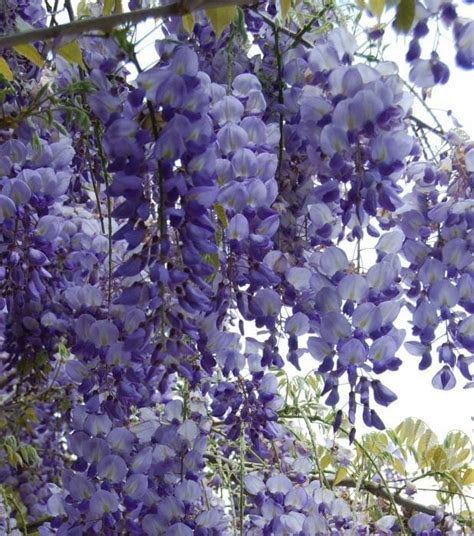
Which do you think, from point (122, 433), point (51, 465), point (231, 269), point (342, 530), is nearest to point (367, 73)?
point (231, 269)

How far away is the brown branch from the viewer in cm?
74

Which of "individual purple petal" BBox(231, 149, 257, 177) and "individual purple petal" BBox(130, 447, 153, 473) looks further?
"individual purple petal" BBox(130, 447, 153, 473)

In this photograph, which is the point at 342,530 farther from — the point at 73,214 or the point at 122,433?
the point at 73,214

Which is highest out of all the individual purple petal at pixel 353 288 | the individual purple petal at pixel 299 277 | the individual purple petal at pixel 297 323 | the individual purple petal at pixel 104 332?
the individual purple petal at pixel 299 277

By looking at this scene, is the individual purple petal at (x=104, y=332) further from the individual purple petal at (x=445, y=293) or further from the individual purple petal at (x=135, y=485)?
Result: the individual purple petal at (x=445, y=293)

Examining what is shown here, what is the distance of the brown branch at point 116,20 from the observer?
29.0 inches

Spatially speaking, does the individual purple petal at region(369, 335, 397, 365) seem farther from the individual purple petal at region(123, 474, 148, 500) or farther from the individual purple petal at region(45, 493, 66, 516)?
the individual purple petal at region(45, 493, 66, 516)

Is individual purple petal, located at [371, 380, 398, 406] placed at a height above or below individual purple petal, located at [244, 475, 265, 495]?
below

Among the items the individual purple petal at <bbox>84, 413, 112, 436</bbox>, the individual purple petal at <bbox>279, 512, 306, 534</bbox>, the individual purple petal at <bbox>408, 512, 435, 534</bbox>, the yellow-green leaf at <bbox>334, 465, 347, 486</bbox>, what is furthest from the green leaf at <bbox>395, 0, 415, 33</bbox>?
the yellow-green leaf at <bbox>334, 465, 347, 486</bbox>

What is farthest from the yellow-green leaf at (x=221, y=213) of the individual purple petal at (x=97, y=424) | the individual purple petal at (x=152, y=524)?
the individual purple petal at (x=152, y=524)

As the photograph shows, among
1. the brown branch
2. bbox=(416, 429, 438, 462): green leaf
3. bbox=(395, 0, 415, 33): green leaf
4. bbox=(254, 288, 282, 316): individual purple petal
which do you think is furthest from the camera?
bbox=(416, 429, 438, 462): green leaf

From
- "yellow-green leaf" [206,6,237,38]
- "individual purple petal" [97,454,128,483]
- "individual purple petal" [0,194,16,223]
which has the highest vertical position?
"individual purple petal" [0,194,16,223]

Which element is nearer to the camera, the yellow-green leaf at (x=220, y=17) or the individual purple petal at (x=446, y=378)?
the yellow-green leaf at (x=220, y=17)

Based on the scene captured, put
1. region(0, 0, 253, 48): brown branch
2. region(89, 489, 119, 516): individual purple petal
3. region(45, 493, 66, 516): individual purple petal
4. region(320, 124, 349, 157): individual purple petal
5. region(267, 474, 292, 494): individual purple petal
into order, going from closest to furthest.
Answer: region(0, 0, 253, 48): brown branch
region(320, 124, 349, 157): individual purple petal
region(89, 489, 119, 516): individual purple petal
region(45, 493, 66, 516): individual purple petal
region(267, 474, 292, 494): individual purple petal
